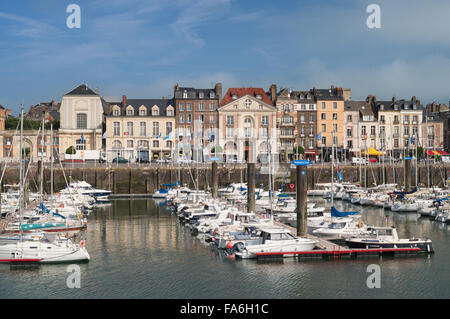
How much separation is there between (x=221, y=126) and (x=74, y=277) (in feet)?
207

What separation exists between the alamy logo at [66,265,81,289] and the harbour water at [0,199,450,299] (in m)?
0.24

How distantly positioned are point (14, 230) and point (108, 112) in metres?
57.8

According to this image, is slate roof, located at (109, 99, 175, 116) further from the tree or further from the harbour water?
the harbour water

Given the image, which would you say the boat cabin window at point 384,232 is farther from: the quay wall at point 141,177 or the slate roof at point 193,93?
the slate roof at point 193,93

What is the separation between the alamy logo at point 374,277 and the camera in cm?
2789

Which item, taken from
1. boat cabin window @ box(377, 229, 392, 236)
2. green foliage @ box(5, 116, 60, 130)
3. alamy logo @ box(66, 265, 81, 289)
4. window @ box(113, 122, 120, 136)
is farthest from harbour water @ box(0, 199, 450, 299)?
green foliage @ box(5, 116, 60, 130)

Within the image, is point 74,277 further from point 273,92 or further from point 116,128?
point 273,92

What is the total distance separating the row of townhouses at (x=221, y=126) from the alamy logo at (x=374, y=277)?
5350 centimetres

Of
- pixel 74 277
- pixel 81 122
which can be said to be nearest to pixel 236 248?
pixel 74 277

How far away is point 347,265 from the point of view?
31.8 metres

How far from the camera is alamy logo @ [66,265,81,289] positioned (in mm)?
28019

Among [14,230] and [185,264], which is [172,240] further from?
[14,230]
